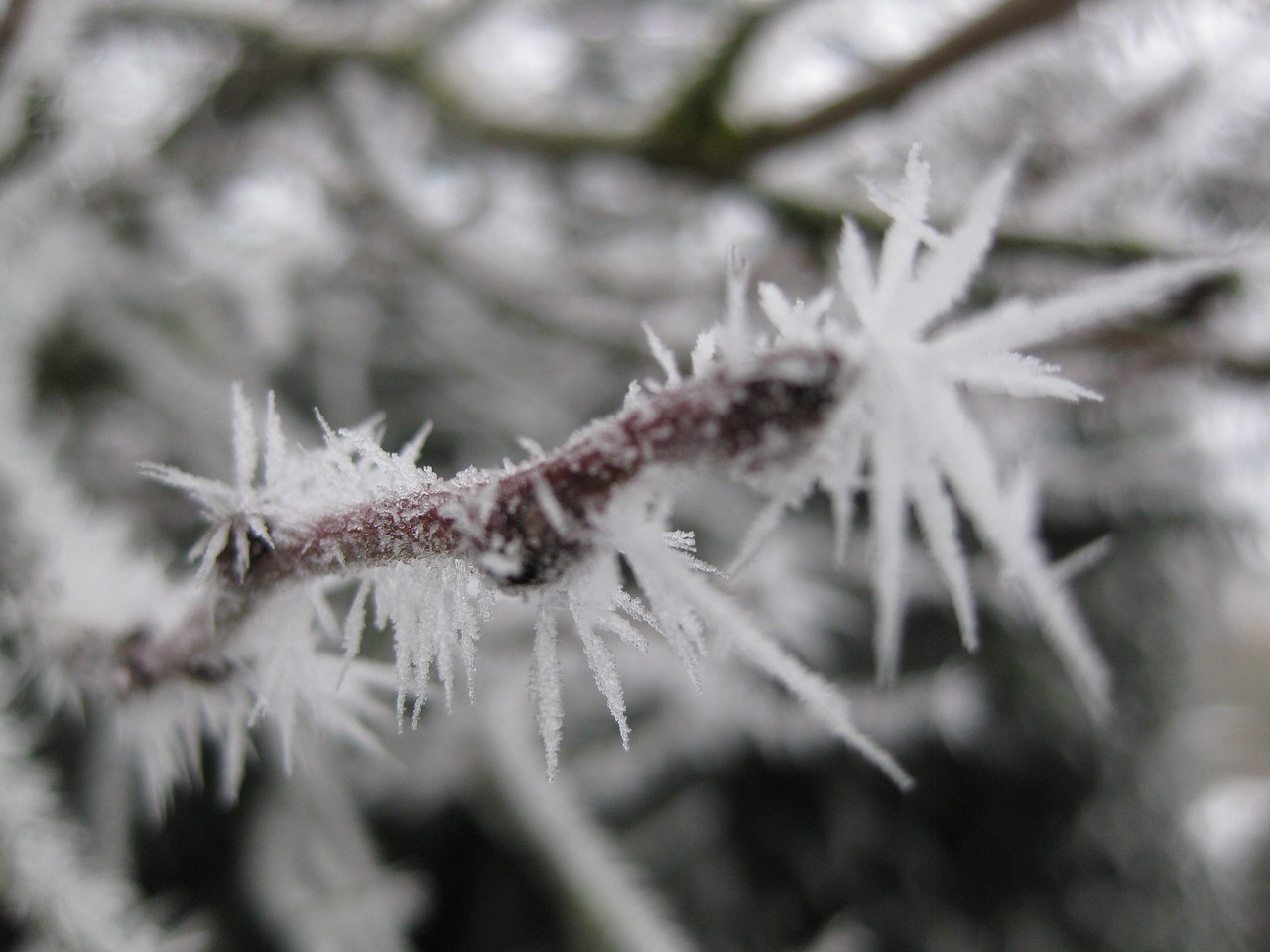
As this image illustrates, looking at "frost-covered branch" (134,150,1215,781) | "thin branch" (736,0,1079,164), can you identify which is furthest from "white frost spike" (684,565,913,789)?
"thin branch" (736,0,1079,164)

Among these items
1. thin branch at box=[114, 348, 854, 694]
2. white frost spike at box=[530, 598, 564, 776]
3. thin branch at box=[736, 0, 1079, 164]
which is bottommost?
white frost spike at box=[530, 598, 564, 776]

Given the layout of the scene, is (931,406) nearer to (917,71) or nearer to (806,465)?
(806,465)

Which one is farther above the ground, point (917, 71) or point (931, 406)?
point (917, 71)

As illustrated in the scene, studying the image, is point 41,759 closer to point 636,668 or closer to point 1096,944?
point 636,668

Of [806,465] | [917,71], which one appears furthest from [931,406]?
[917,71]

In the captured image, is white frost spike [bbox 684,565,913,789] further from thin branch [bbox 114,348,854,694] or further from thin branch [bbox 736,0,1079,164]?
thin branch [bbox 736,0,1079,164]

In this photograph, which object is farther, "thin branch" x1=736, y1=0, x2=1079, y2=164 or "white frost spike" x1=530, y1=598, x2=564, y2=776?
"thin branch" x1=736, y1=0, x2=1079, y2=164

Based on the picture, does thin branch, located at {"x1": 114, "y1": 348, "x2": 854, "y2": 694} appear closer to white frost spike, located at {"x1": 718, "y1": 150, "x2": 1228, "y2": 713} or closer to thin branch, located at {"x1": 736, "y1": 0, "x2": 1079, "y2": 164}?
white frost spike, located at {"x1": 718, "y1": 150, "x2": 1228, "y2": 713}

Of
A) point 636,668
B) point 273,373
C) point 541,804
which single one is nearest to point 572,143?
point 273,373

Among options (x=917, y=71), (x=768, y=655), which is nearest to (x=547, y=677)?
(x=768, y=655)

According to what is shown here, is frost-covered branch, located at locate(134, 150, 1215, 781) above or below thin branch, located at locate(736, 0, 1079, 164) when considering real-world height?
below

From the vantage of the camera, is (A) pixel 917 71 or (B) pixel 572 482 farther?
(A) pixel 917 71
